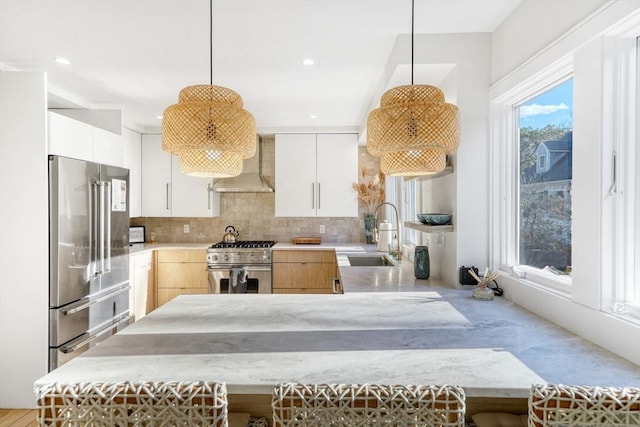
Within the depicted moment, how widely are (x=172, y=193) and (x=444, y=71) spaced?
3.72 metres

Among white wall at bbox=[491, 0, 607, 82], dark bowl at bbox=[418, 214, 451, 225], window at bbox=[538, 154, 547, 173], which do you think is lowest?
dark bowl at bbox=[418, 214, 451, 225]

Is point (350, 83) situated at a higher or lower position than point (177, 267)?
higher

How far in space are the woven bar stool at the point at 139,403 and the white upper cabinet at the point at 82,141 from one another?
2273 mm

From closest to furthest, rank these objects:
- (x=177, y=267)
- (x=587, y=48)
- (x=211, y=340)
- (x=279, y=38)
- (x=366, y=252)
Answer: (x=211, y=340), (x=587, y=48), (x=279, y=38), (x=366, y=252), (x=177, y=267)

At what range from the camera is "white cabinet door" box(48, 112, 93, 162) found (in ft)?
8.88

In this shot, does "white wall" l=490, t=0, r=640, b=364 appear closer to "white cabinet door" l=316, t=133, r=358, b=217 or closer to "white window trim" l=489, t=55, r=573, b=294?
"white window trim" l=489, t=55, r=573, b=294

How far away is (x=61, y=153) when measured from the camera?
9.16 feet

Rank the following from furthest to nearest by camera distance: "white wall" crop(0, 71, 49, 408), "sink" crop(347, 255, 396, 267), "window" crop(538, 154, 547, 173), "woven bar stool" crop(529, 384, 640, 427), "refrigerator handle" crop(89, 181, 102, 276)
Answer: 1. "sink" crop(347, 255, 396, 267)
2. "refrigerator handle" crop(89, 181, 102, 276)
3. "white wall" crop(0, 71, 49, 408)
4. "window" crop(538, 154, 547, 173)
5. "woven bar stool" crop(529, 384, 640, 427)

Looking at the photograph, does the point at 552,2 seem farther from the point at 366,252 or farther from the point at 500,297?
the point at 366,252

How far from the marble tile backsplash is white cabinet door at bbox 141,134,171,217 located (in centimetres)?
40

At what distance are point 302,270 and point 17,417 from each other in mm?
2801

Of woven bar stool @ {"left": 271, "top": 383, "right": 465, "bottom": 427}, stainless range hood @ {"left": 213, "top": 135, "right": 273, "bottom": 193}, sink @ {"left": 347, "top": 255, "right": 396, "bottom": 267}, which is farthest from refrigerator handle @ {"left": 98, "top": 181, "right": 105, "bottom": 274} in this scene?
woven bar stool @ {"left": 271, "top": 383, "right": 465, "bottom": 427}

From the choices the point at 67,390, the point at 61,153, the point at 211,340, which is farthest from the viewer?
the point at 61,153

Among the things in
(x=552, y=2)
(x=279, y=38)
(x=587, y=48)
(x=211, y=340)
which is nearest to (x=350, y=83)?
(x=279, y=38)
